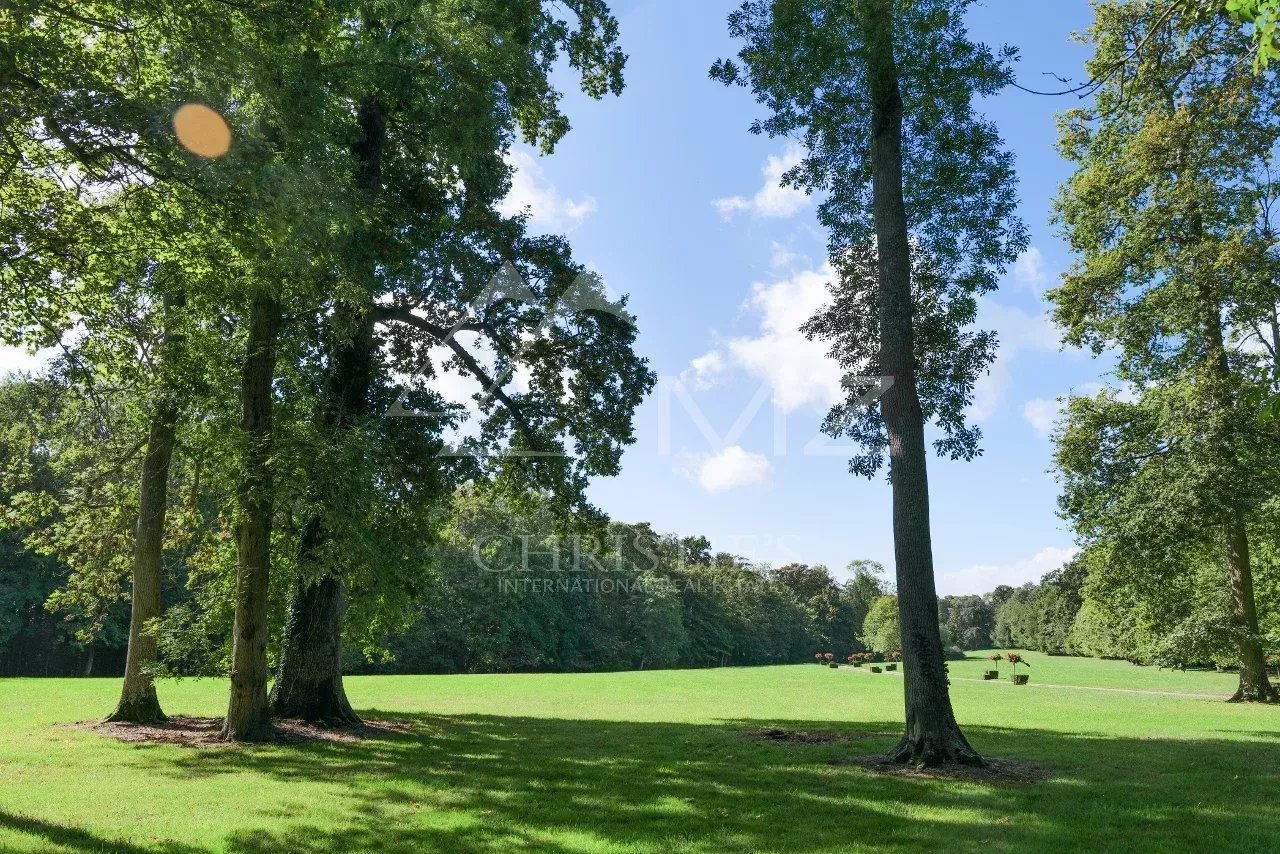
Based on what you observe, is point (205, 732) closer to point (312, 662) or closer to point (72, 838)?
point (312, 662)

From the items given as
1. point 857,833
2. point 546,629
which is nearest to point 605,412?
point 857,833

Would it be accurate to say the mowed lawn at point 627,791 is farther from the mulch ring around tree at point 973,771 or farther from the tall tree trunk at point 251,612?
the tall tree trunk at point 251,612

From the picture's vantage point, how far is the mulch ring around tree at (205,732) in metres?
13.2

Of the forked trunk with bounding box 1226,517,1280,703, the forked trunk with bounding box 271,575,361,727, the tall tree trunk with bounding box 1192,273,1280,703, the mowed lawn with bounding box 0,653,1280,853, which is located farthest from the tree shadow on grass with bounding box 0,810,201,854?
the forked trunk with bounding box 1226,517,1280,703

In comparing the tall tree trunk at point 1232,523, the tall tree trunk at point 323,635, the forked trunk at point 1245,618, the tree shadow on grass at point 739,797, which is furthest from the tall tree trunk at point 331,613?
the forked trunk at point 1245,618

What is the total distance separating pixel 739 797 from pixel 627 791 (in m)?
1.25

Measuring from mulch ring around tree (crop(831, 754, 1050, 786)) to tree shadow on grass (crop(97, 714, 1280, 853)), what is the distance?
0.84 ft

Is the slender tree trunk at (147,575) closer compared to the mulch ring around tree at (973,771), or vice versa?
the mulch ring around tree at (973,771)

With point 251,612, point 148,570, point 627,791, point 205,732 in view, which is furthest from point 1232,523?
point 148,570

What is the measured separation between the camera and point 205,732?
14.1 meters

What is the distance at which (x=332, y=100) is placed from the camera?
12.7m

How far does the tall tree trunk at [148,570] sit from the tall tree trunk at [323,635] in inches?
91.0

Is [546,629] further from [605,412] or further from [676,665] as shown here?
[605,412]

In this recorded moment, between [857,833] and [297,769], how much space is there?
7.25 metres
